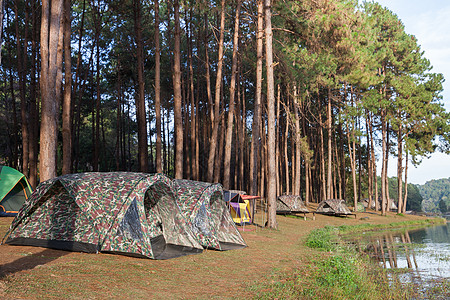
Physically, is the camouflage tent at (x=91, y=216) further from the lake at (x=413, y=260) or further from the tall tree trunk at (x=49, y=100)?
the lake at (x=413, y=260)

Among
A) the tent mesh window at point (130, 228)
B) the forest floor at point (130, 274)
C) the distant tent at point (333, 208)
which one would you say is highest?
the tent mesh window at point (130, 228)

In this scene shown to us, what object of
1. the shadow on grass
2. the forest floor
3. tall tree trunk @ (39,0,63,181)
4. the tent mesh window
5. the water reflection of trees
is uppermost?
tall tree trunk @ (39,0,63,181)

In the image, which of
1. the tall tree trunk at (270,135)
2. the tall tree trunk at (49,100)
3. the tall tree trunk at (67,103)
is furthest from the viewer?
the tall tree trunk at (270,135)

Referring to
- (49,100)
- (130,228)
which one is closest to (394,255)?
(130,228)

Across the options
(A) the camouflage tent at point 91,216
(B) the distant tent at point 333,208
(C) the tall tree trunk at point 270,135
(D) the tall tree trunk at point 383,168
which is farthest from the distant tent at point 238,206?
(D) the tall tree trunk at point 383,168

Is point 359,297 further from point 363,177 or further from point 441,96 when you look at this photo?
point 363,177

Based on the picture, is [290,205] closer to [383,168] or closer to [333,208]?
[333,208]

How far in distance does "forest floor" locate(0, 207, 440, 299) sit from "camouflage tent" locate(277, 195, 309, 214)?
16.6 metres

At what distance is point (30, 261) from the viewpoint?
Result: 7.39 metres

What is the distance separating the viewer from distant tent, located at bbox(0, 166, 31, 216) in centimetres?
1347

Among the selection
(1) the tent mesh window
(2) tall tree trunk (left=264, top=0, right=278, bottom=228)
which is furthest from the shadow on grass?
(2) tall tree trunk (left=264, top=0, right=278, bottom=228)

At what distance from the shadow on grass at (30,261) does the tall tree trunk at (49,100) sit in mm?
3578

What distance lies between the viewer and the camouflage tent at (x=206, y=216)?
1067cm

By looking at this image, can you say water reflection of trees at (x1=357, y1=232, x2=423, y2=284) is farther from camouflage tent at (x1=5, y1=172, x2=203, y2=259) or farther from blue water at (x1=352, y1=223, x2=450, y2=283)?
camouflage tent at (x1=5, y1=172, x2=203, y2=259)
